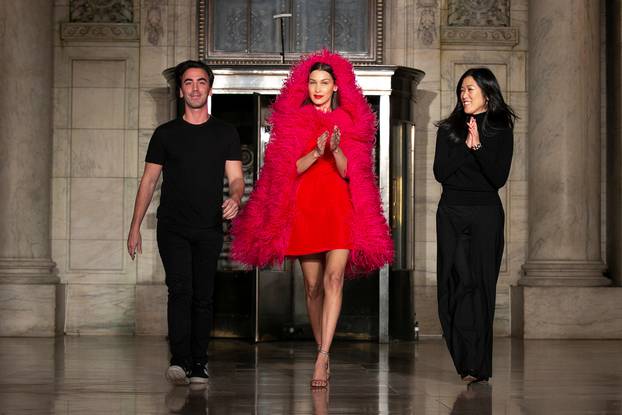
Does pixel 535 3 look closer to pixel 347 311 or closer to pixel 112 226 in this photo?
pixel 347 311

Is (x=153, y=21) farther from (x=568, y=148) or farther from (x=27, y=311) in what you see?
(x=568, y=148)

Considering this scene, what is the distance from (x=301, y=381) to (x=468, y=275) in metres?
1.28

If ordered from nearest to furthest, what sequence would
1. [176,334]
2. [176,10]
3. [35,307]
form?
[176,334], [35,307], [176,10]

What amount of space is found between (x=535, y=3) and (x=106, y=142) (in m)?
4.65

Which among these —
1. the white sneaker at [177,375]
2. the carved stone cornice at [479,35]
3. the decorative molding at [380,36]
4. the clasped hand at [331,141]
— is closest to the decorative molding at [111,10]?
the decorative molding at [380,36]

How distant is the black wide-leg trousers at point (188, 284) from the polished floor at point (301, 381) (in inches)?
11.0

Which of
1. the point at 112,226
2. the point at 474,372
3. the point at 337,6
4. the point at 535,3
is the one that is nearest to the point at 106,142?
the point at 112,226

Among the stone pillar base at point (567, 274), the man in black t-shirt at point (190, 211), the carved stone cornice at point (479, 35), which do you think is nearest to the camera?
the man in black t-shirt at point (190, 211)

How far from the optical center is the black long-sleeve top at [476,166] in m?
8.57

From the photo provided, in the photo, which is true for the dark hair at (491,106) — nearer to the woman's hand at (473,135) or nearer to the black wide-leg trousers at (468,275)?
the woman's hand at (473,135)

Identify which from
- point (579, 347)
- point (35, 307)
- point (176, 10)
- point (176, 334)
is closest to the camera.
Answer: point (176, 334)

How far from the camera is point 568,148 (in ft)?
44.4

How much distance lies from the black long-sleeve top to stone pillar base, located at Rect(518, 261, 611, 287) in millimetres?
4974

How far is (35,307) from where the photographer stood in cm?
1331
